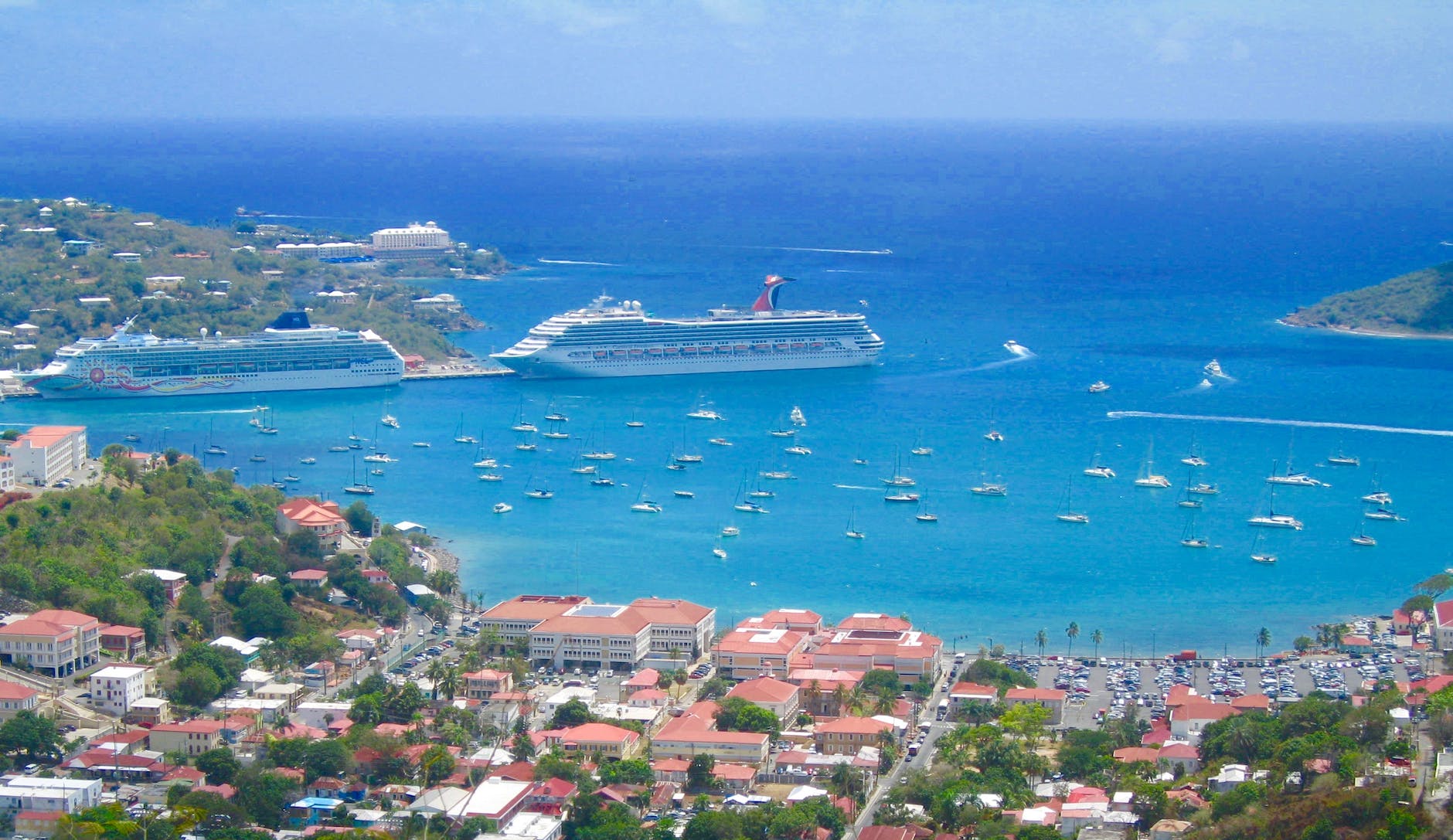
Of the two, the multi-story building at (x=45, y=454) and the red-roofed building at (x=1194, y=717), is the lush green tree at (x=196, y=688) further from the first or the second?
the red-roofed building at (x=1194, y=717)

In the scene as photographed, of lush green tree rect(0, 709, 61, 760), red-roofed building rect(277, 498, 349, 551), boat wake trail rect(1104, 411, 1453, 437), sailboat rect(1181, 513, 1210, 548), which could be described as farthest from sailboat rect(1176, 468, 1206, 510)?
lush green tree rect(0, 709, 61, 760)

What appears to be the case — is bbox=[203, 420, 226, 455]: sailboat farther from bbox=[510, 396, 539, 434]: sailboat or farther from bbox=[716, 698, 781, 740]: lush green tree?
bbox=[716, 698, 781, 740]: lush green tree

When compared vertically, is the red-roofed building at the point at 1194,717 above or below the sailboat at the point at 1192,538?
below

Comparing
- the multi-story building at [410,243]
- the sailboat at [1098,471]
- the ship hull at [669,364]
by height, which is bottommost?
the sailboat at [1098,471]

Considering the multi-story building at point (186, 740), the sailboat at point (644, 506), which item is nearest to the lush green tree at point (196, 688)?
the multi-story building at point (186, 740)

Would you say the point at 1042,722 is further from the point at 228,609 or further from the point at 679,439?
the point at 679,439

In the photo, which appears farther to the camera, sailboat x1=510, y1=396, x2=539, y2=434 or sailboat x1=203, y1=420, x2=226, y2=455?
sailboat x1=510, y1=396, x2=539, y2=434

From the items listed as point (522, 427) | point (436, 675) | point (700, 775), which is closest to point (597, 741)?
point (700, 775)
